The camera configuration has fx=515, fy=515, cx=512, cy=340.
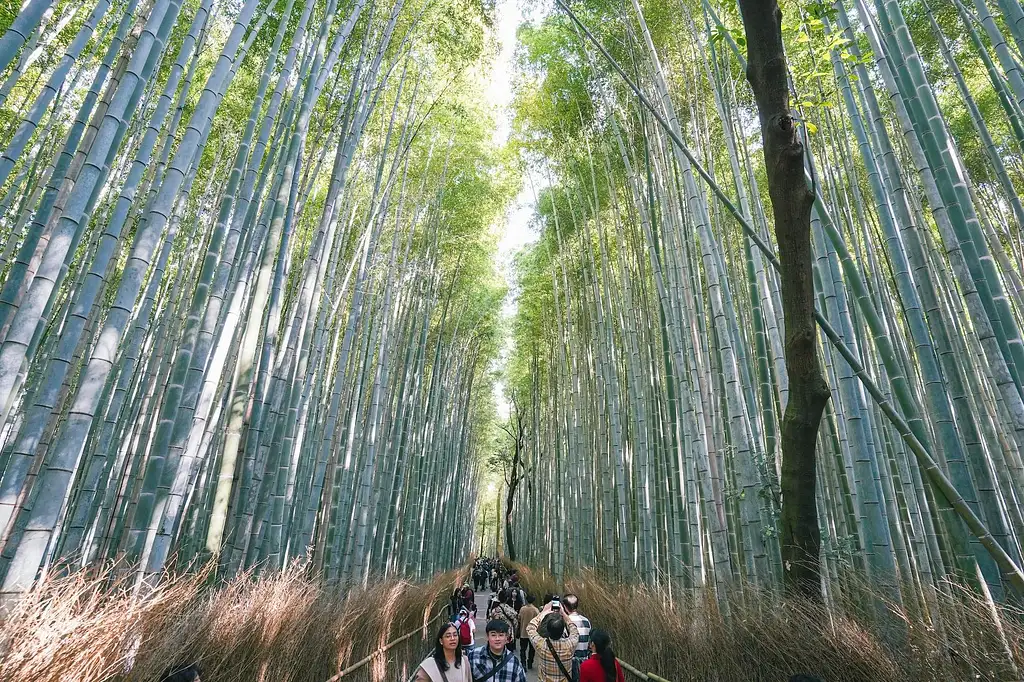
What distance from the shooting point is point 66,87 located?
4.96m

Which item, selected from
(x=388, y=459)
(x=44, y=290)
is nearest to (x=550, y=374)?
(x=388, y=459)

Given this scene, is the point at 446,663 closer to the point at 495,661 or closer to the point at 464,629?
the point at 495,661

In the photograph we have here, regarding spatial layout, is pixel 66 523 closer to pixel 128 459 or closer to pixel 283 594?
pixel 128 459

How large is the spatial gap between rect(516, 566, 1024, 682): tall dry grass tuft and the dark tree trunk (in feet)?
0.69

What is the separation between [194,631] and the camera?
1.82 meters

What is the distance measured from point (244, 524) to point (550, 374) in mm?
7831

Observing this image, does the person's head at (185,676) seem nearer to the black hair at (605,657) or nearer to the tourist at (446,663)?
the tourist at (446,663)

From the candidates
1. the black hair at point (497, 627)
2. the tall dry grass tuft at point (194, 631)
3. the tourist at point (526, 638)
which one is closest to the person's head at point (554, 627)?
the black hair at point (497, 627)

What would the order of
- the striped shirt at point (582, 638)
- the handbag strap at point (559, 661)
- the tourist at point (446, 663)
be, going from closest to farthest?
1. the tourist at point (446, 663)
2. the handbag strap at point (559, 661)
3. the striped shirt at point (582, 638)

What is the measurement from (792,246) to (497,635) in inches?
90.0

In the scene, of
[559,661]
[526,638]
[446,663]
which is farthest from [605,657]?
[526,638]

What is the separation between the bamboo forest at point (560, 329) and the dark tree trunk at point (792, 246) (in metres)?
0.01

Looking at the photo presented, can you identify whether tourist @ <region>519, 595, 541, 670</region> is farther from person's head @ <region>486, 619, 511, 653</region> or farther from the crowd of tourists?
person's head @ <region>486, 619, 511, 653</region>

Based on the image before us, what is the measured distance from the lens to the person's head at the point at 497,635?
2.64m
